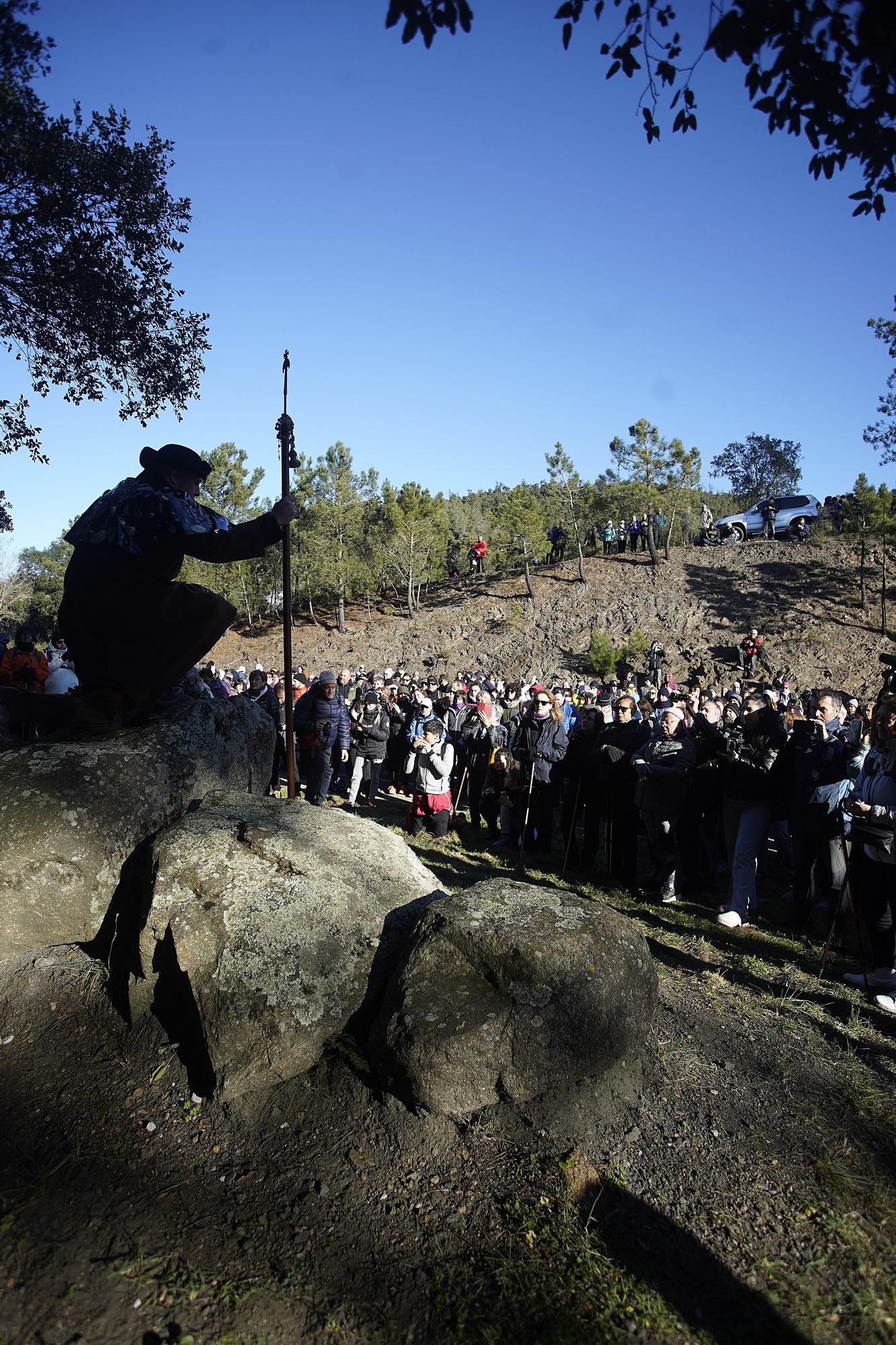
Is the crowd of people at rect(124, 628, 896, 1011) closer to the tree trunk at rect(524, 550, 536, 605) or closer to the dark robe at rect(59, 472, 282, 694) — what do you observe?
the dark robe at rect(59, 472, 282, 694)

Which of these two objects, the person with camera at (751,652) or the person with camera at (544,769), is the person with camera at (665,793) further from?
the person with camera at (751,652)

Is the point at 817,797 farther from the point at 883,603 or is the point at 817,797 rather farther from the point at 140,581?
the point at 883,603

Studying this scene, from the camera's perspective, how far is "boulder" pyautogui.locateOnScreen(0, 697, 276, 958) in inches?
149

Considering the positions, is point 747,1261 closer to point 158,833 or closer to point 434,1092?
point 434,1092

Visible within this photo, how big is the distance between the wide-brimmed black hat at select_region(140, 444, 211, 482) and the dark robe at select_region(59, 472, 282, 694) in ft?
0.29

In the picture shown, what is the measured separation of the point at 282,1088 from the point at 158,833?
4.65 ft

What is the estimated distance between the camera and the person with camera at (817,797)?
6.43 metres

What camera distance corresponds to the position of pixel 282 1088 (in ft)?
10.7

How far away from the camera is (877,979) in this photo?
5.19 m

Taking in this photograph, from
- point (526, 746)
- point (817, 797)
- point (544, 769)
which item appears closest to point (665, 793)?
point (817, 797)

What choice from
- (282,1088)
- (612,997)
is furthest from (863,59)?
(282,1088)

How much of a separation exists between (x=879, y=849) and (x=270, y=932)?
424 centimetres

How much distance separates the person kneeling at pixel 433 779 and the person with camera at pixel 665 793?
2953 millimetres

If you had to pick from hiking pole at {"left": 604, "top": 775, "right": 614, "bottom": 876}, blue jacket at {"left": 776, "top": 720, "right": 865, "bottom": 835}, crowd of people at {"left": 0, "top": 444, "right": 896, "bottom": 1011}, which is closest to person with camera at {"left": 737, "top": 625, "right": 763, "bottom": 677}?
crowd of people at {"left": 0, "top": 444, "right": 896, "bottom": 1011}
